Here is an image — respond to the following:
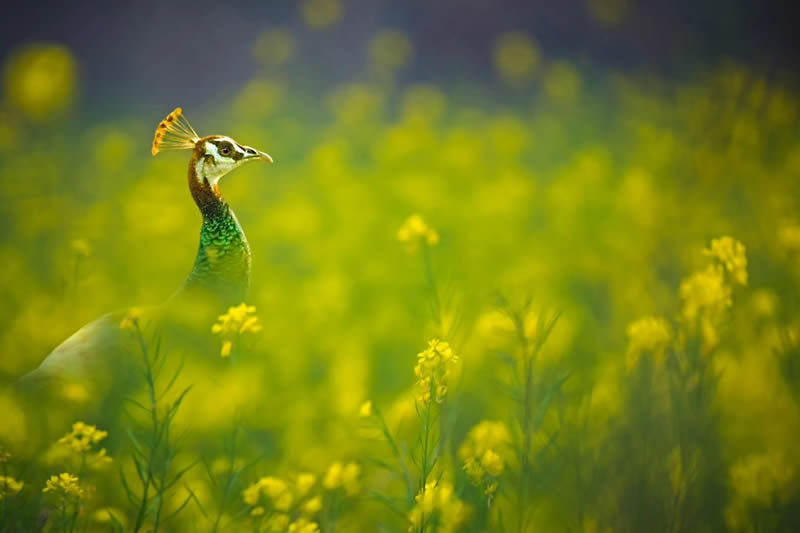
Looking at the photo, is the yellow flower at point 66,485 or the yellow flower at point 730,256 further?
the yellow flower at point 730,256

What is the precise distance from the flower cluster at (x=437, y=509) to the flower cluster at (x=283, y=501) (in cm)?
19

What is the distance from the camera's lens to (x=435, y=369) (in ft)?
3.78

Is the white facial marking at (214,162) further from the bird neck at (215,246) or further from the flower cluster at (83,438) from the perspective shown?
the flower cluster at (83,438)

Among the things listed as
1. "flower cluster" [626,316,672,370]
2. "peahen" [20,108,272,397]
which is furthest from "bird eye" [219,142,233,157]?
"flower cluster" [626,316,672,370]

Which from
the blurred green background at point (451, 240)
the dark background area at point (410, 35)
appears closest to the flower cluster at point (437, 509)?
the blurred green background at point (451, 240)

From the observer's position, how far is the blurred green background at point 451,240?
138 cm

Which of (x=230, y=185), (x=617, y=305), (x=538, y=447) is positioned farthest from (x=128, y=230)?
(x=617, y=305)

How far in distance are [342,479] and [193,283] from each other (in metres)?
0.53

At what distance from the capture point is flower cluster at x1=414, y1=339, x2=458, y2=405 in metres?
1.14

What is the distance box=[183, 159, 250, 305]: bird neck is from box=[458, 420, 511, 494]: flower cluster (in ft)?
2.05

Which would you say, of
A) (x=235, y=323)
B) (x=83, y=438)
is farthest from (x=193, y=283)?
(x=83, y=438)

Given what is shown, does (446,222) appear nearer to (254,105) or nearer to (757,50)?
(254,105)

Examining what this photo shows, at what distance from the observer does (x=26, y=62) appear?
6.69 ft

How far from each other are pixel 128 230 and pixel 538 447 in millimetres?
1378
